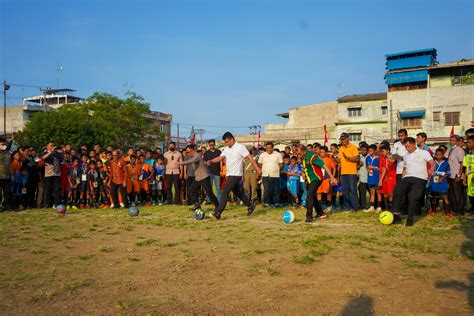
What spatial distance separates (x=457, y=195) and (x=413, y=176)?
2.58m

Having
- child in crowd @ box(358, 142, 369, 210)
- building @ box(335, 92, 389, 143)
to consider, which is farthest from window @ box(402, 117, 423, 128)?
child in crowd @ box(358, 142, 369, 210)

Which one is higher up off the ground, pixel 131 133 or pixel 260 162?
pixel 131 133

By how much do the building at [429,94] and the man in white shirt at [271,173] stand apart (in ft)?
114

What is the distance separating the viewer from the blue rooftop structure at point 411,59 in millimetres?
45938

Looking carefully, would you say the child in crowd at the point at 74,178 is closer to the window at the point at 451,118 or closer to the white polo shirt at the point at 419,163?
the white polo shirt at the point at 419,163

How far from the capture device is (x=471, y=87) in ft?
141

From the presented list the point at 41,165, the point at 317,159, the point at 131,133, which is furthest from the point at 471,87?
the point at 41,165

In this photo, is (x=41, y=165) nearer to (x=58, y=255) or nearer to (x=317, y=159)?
(x=58, y=255)

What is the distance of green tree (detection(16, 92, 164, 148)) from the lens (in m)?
41.9

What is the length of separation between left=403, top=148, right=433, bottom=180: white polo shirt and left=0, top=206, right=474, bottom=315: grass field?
1153 mm

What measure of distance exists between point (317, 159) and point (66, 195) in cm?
945

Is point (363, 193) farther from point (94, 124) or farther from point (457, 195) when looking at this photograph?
point (94, 124)

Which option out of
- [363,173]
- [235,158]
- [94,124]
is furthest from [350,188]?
[94,124]

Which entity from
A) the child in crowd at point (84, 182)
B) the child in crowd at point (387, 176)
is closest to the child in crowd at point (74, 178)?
the child in crowd at point (84, 182)
